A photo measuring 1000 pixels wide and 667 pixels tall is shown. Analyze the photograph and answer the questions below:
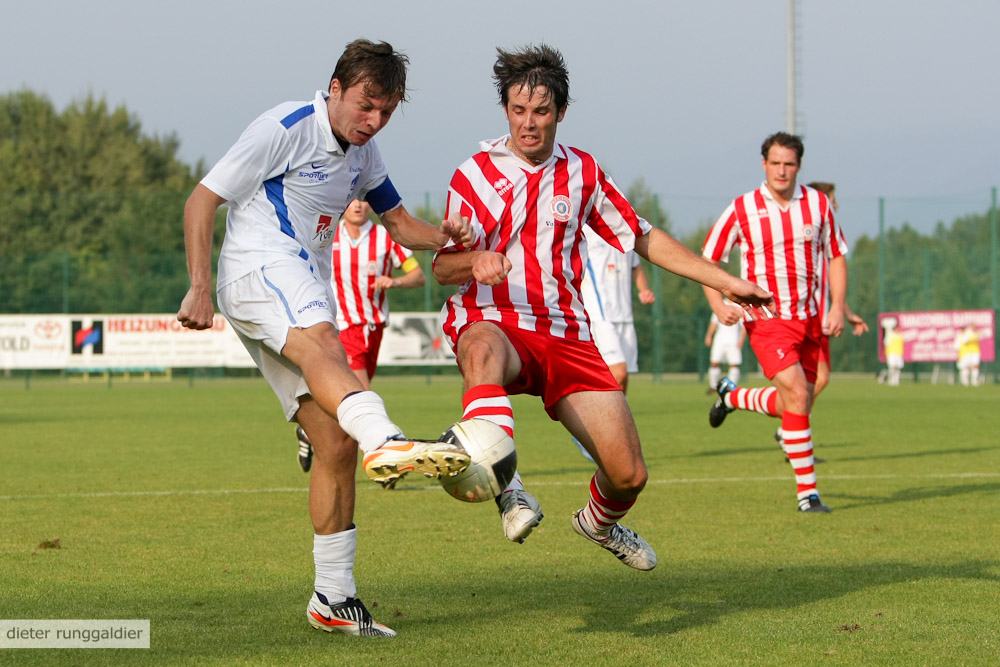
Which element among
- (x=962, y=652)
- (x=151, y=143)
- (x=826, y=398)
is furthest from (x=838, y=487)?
(x=151, y=143)

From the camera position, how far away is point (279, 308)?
4.46m

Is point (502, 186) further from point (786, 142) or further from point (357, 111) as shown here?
point (786, 142)

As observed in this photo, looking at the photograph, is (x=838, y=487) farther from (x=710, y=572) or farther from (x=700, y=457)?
(x=710, y=572)

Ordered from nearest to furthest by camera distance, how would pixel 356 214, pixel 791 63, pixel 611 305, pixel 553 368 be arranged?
pixel 553 368, pixel 356 214, pixel 611 305, pixel 791 63

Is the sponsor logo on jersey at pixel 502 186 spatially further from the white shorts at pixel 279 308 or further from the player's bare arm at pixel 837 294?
the player's bare arm at pixel 837 294

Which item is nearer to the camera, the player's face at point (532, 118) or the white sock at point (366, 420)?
the white sock at point (366, 420)

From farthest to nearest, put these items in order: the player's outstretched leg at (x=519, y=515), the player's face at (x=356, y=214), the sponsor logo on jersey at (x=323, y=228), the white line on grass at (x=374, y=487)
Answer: the player's face at (x=356, y=214) → the white line on grass at (x=374, y=487) → the sponsor logo on jersey at (x=323, y=228) → the player's outstretched leg at (x=519, y=515)

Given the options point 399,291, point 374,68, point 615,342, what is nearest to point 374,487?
point 615,342

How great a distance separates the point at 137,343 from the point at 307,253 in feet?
86.6

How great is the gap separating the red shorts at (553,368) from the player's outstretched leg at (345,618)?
1045 millimetres

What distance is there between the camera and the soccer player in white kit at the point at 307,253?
14.6 ft

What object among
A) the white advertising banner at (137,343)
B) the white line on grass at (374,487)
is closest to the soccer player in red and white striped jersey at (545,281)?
the white line on grass at (374,487)

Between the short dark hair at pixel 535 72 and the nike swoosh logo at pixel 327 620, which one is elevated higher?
the short dark hair at pixel 535 72

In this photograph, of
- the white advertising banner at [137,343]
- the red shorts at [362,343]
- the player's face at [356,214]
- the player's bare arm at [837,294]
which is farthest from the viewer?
the white advertising banner at [137,343]
